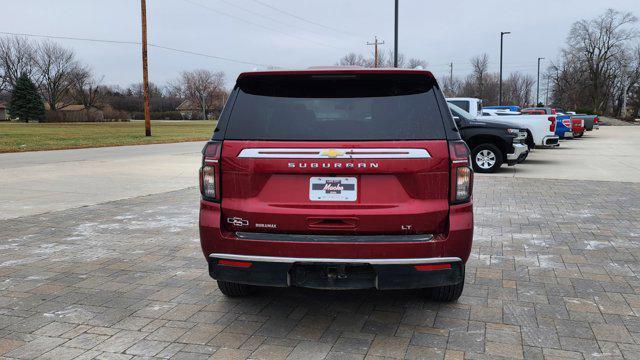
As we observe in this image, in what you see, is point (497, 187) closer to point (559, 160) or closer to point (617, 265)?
point (617, 265)

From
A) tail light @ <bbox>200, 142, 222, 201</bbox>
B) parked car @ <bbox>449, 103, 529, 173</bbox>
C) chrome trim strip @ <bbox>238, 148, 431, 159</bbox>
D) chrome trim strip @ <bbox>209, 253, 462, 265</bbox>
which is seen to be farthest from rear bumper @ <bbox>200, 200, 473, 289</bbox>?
parked car @ <bbox>449, 103, 529, 173</bbox>

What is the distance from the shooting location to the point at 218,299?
4.30m

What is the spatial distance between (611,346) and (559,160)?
14774mm

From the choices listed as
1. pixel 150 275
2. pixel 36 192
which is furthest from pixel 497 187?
pixel 36 192

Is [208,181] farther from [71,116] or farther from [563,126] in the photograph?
[71,116]

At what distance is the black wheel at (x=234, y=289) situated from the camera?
420 centimetres

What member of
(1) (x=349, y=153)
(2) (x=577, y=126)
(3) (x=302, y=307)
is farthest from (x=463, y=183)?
(2) (x=577, y=126)

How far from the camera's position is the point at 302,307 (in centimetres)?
411

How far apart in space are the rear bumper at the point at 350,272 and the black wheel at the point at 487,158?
33.3 ft

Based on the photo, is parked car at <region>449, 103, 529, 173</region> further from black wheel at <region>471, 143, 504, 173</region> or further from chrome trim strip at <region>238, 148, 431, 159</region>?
chrome trim strip at <region>238, 148, 431, 159</region>

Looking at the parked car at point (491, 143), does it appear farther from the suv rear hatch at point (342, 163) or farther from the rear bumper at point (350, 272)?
the rear bumper at point (350, 272)

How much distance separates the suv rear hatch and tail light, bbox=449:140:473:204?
5cm

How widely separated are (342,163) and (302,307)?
1.42m

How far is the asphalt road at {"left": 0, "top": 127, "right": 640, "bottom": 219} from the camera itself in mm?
9148
